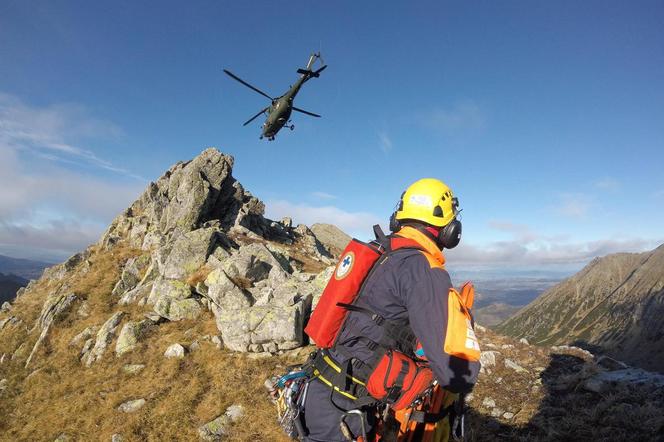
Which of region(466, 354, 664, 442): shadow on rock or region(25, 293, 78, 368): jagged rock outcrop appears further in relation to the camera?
region(25, 293, 78, 368): jagged rock outcrop

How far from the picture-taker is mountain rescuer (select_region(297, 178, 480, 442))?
4484 millimetres

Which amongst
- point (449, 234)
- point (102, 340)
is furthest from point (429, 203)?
point (102, 340)


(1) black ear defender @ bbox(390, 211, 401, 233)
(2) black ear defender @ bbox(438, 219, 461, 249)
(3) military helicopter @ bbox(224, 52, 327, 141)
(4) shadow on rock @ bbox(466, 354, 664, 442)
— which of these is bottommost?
(4) shadow on rock @ bbox(466, 354, 664, 442)

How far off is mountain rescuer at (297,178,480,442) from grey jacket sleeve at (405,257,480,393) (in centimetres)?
1

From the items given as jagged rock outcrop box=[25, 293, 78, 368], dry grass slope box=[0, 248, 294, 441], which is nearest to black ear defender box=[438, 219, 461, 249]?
dry grass slope box=[0, 248, 294, 441]

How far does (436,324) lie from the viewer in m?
4.04

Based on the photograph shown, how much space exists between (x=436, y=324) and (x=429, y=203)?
1886mm

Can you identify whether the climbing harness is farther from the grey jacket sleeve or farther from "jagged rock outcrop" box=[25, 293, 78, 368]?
"jagged rock outcrop" box=[25, 293, 78, 368]

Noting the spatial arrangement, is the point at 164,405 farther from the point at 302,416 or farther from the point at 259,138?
the point at 259,138

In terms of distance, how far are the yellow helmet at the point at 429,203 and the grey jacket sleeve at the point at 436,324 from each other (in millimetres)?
982

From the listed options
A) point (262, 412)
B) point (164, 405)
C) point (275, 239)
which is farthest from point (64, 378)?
point (275, 239)

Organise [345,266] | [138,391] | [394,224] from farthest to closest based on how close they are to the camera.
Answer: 1. [138,391]
2. [394,224]
3. [345,266]

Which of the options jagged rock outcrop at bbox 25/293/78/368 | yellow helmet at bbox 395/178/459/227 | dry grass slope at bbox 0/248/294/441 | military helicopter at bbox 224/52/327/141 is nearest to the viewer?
yellow helmet at bbox 395/178/459/227

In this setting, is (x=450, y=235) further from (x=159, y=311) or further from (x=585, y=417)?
(x=159, y=311)
